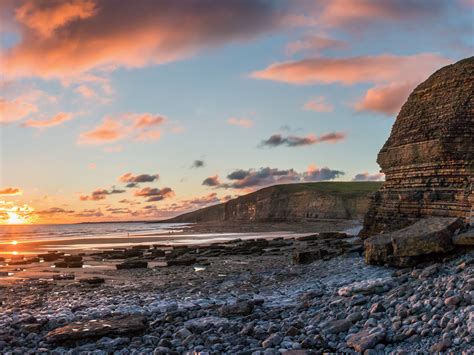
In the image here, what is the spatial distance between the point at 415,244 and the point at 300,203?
398ft

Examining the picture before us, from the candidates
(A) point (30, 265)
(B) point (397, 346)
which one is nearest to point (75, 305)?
(B) point (397, 346)

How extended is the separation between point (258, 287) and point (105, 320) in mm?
6637

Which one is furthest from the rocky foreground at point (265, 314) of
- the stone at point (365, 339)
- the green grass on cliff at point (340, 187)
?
the green grass on cliff at point (340, 187)

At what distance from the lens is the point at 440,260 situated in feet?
49.3

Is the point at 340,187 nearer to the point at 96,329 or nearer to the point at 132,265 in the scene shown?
the point at 132,265

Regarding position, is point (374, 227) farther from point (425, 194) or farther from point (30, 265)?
point (30, 265)

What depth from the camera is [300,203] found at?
136 m

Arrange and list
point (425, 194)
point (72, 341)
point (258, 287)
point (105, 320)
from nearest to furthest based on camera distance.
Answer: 1. point (72, 341)
2. point (105, 320)
3. point (258, 287)
4. point (425, 194)

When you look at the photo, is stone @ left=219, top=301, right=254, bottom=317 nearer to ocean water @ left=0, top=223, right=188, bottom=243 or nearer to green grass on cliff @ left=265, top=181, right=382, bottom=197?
Answer: ocean water @ left=0, top=223, right=188, bottom=243

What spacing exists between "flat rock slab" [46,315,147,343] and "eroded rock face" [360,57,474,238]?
659 inches

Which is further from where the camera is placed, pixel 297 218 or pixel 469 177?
pixel 297 218

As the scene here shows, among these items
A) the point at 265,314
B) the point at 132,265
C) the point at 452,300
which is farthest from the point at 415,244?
the point at 132,265

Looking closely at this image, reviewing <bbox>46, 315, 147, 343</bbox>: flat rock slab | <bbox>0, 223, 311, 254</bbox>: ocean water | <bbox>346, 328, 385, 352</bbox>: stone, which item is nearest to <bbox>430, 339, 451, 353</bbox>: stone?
<bbox>346, 328, 385, 352</bbox>: stone

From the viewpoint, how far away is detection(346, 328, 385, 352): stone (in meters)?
9.33
